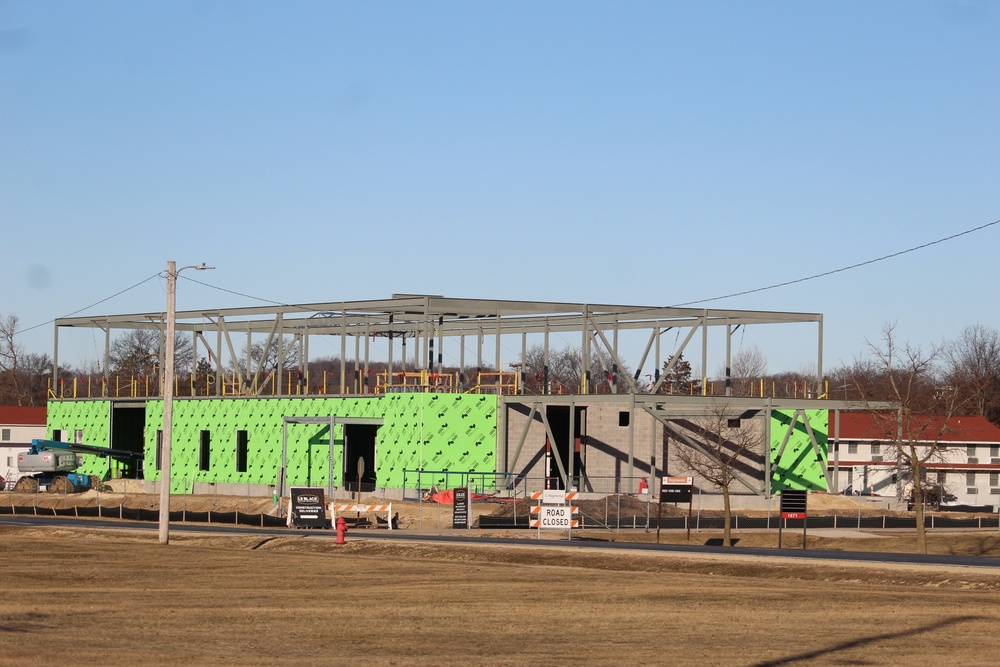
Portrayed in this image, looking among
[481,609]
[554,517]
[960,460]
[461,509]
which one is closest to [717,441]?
[461,509]

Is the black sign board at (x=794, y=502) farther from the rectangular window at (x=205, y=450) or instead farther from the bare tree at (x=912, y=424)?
the rectangular window at (x=205, y=450)

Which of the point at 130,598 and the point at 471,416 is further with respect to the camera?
the point at 471,416

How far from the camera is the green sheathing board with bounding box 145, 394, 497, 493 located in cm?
6203

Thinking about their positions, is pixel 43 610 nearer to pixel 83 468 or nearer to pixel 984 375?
pixel 83 468

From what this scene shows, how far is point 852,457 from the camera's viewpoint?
95.6 m

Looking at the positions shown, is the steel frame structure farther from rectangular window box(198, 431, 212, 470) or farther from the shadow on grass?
the shadow on grass

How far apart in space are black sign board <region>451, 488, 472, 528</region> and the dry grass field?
12070mm

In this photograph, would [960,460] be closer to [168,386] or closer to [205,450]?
[205,450]

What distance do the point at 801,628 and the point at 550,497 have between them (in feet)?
76.9

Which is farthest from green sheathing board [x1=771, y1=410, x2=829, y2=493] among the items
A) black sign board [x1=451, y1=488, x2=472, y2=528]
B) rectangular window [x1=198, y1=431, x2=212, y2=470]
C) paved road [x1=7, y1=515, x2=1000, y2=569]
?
rectangular window [x1=198, y1=431, x2=212, y2=470]

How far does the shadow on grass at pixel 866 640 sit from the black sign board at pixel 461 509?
27832 mm

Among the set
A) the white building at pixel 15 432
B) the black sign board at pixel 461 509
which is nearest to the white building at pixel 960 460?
the black sign board at pixel 461 509

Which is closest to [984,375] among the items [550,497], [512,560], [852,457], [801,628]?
[852,457]

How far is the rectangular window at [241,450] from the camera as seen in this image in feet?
237
